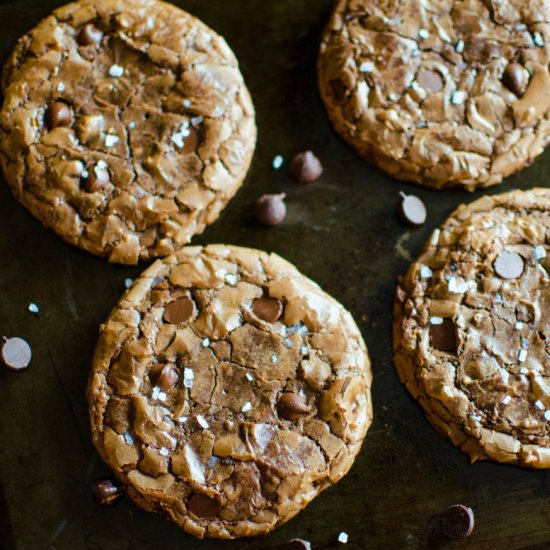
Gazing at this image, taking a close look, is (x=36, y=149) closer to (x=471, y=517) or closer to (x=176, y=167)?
(x=176, y=167)

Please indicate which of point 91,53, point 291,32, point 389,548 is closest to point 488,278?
point 389,548

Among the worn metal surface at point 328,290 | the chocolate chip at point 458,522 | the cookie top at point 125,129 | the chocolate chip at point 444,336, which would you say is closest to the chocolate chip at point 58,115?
the cookie top at point 125,129

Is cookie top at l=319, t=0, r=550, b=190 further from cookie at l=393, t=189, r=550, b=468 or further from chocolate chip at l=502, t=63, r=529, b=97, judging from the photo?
cookie at l=393, t=189, r=550, b=468

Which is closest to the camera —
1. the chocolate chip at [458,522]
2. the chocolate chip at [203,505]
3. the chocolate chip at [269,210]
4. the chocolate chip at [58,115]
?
the chocolate chip at [203,505]

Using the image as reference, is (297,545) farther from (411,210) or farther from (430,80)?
(430,80)

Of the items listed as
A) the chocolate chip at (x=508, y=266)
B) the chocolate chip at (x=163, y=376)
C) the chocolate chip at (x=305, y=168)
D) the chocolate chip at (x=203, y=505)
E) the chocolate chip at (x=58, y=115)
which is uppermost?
the chocolate chip at (x=58, y=115)

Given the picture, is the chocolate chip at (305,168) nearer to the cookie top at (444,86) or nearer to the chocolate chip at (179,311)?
the cookie top at (444,86)
